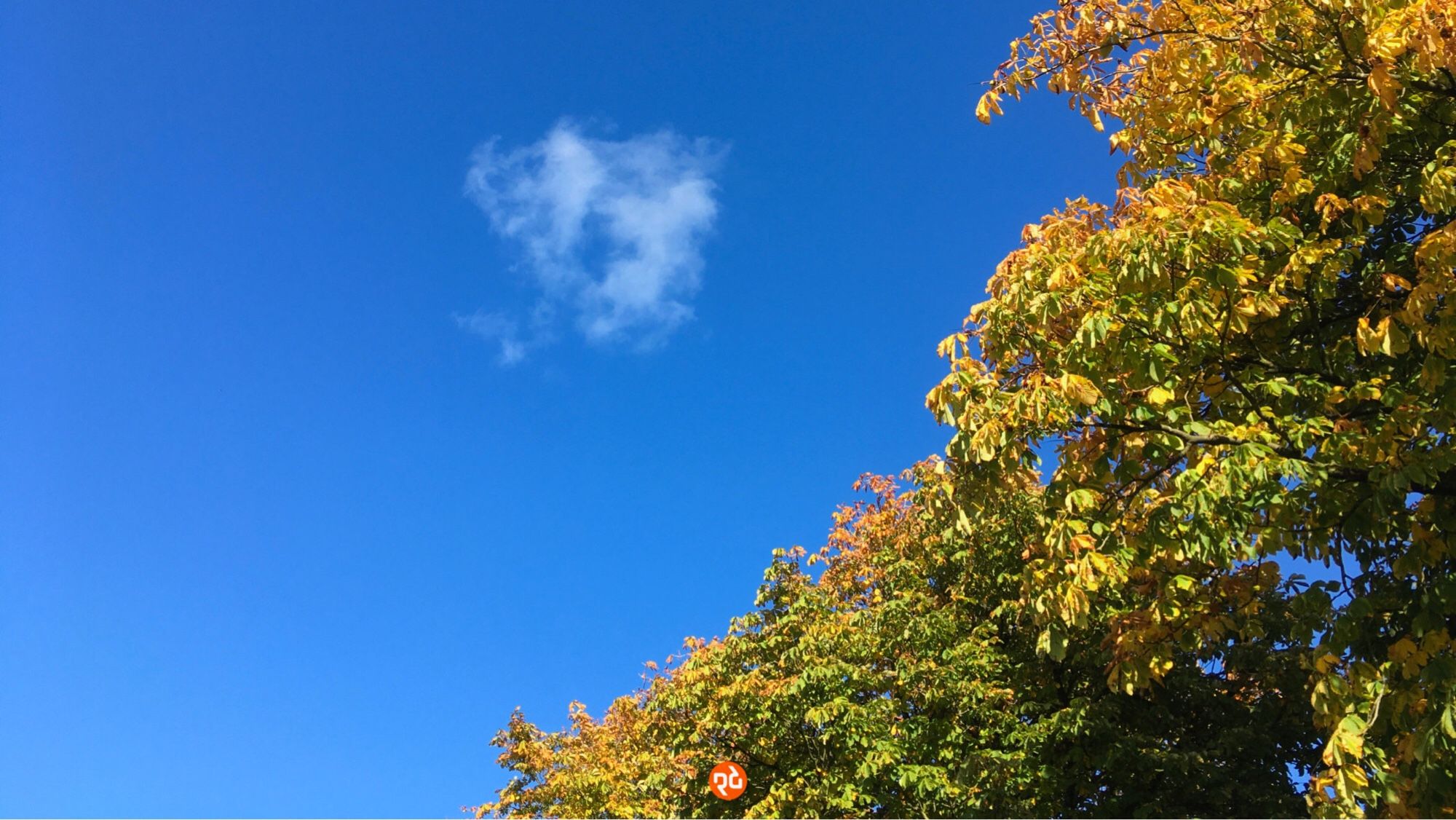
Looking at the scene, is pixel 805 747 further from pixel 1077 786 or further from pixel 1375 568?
pixel 1375 568

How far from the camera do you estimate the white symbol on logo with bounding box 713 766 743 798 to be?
16469 millimetres

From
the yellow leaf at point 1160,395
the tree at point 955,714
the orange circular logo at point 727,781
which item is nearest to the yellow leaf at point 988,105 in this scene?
the yellow leaf at point 1160,395

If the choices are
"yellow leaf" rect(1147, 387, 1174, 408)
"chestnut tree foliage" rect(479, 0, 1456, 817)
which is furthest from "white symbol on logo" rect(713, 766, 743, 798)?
"yellow leaf" rect(1147, 387, 1174, 408)

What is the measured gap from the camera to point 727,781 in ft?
54.1

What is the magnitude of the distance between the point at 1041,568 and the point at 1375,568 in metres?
2.59

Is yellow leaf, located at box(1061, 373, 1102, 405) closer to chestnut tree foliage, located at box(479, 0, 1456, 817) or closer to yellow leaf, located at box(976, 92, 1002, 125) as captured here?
chestnut tree foliage, located at box(479, 0, 1456, 817)

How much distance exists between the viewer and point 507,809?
25.1 m

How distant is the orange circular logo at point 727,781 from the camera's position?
1645 cm

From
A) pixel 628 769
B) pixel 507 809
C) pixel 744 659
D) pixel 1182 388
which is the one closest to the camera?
pixel 1182 388

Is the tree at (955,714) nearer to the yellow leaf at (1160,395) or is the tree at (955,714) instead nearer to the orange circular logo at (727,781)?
the orange circular logo at (727,781)

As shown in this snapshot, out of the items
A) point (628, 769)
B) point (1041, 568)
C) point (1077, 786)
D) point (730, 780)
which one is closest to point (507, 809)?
point (628, 769)

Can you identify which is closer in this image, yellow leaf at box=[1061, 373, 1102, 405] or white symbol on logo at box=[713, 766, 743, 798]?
yellow leaf at box=[1061, 373, 1102, 405]

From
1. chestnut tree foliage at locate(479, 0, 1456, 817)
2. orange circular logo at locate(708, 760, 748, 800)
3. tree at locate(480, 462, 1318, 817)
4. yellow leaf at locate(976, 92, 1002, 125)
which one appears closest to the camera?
chestnut tree foliage at locate(479, 0, 1456, 817)

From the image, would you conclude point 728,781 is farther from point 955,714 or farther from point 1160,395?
point 1160,395
